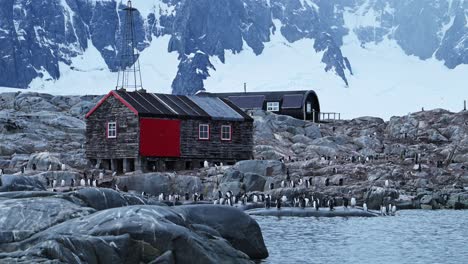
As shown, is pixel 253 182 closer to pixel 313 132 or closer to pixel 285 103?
pixel 313 132

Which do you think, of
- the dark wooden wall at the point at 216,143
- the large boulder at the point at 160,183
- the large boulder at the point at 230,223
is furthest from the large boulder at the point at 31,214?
the dark wooden wall at the point at 216,143

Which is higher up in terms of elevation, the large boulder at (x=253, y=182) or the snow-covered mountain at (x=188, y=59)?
the snow-covered mountain at (x=188, y=59)

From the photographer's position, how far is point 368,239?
121 feet

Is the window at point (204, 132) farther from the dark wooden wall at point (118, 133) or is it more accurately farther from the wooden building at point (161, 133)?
the dark wooden wall at point (118, 133)

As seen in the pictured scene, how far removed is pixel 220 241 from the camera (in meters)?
25.0

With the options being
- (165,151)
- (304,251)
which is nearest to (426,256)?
(304,251)

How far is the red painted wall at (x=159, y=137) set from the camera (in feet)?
204

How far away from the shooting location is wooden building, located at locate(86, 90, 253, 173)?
62.5 meters

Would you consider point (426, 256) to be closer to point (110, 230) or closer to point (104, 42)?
point (110, 230)

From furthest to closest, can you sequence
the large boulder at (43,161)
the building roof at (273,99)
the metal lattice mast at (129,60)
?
the building roof at (273,99)
the metal lattice mast at (129,60)
the large boulder at (43,161)

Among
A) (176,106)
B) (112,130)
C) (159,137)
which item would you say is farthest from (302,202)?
Result: (112,130)

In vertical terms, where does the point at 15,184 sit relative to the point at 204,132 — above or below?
below

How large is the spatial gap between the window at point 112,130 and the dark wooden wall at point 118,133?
211 mm

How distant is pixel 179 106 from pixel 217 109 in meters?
3.42
